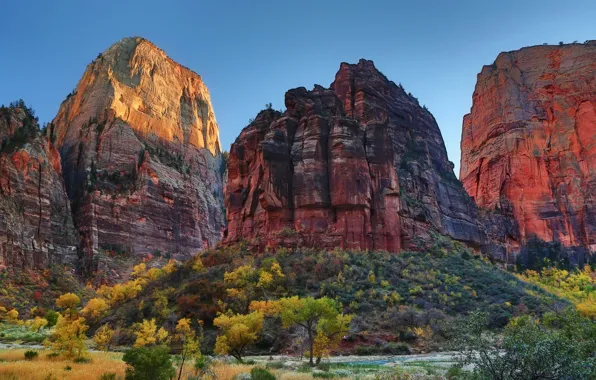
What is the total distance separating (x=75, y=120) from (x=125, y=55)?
2345 centimetres

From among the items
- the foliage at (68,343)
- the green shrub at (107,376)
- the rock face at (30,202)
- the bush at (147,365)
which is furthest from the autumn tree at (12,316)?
the bush at (147,365)

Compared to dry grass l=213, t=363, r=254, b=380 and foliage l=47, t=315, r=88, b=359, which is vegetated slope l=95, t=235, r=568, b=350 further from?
dry grass l=213, t=363, r=254, b=380

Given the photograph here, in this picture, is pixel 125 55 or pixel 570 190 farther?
pixel 125 55

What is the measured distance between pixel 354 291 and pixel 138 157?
79661mm

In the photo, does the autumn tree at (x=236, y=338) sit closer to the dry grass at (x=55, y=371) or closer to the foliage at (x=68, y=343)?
the foliage at (x=68, y=343)

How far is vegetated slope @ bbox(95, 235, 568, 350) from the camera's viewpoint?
4269cm

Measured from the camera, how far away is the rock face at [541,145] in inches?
4018

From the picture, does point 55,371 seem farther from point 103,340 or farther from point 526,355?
point 103,340

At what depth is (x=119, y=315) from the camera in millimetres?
49656

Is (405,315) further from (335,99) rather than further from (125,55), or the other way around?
(125,55)

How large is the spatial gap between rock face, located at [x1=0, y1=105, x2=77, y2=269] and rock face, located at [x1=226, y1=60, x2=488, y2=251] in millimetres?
37983

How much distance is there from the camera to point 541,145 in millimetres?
110312

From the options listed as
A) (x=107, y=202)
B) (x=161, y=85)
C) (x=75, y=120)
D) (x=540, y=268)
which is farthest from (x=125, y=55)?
(x=540, y=268)

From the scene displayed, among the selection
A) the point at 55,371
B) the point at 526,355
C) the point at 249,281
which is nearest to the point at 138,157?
the point at 249,281
